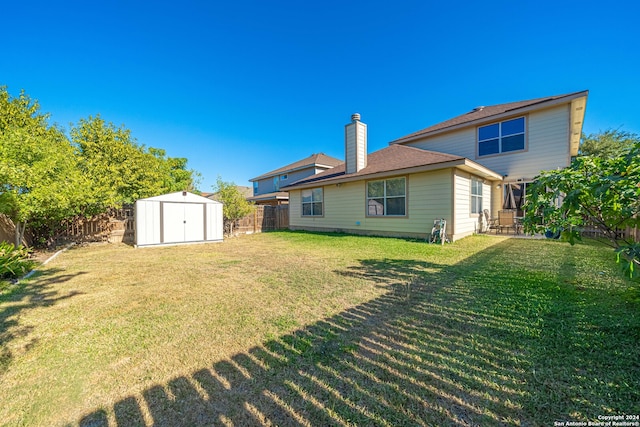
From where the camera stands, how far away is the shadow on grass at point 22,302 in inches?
101

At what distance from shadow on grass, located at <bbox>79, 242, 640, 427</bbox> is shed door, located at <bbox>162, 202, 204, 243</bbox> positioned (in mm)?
9134

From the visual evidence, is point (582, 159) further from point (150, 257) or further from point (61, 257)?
point (61, 257)

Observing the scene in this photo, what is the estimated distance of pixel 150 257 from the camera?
7.34m

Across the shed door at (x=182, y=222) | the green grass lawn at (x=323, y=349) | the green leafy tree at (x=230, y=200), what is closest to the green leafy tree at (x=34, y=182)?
the shed door at (x=182, y=222)

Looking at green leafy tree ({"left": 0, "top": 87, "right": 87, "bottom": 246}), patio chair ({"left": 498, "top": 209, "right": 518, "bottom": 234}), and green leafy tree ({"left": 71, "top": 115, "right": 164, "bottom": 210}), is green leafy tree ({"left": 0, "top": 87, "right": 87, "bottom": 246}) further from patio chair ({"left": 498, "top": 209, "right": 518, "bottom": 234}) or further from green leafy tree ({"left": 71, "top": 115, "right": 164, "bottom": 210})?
patio chair ({"left": 498, "top": 209, "right": 518, "bottom": 234})

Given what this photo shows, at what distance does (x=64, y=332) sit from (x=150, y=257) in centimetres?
496

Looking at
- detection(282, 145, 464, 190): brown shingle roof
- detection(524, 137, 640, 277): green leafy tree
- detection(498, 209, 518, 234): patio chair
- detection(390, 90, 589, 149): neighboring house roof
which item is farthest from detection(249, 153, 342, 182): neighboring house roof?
detection(524, 137, 640, 277): green leafy tree

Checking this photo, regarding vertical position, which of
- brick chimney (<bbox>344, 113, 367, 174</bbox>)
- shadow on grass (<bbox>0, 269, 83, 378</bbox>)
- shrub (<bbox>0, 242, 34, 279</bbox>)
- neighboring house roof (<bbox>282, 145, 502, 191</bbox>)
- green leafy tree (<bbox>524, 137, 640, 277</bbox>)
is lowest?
shadow on grass (<bbox>0, 269, 83, 378</bbox>)

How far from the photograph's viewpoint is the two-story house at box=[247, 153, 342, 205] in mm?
21250


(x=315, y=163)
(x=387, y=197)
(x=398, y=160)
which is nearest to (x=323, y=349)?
(x=387, y=197)

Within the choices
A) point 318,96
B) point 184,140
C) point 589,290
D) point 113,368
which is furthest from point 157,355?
point 184,140

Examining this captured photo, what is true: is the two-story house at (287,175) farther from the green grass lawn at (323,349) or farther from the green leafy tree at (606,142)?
the green leafy tree at (606,142)

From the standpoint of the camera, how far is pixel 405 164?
392 inches

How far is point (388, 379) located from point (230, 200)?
39.4 ft
